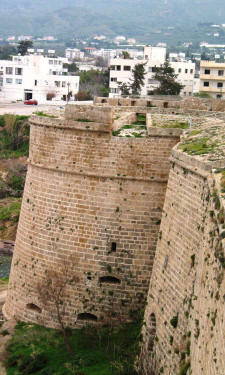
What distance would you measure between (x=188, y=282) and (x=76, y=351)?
5057 mm

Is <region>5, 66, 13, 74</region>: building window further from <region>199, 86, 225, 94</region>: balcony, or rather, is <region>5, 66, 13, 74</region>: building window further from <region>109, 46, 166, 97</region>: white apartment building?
<region>199, 86, 225, 94</region>: balcony

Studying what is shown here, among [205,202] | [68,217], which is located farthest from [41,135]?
[205,202]

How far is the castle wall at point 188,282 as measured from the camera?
1149 cm

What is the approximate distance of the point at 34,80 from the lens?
76.3 m

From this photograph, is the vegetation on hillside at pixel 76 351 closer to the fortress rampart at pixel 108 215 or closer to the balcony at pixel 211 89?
the fortress rampart at pixel 108 215

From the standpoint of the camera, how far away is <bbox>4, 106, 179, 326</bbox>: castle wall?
1880 cm

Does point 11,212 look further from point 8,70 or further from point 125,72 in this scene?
point 8,70

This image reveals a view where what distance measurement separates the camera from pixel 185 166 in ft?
50.9

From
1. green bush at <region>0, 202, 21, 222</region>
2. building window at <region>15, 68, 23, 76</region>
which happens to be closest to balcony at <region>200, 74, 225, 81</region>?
building window at <region>15, 68, 23, 76</region>

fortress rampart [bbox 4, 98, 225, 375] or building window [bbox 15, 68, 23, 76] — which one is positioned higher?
building window [bbox 15, 68, 23, 76]

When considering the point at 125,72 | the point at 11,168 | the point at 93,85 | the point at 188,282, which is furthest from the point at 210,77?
the point at 188,282

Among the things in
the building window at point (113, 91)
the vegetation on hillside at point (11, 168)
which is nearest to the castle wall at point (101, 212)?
the vegetation on hillside at point (11, 168)

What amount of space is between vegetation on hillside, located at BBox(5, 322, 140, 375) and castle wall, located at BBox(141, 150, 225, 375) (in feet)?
3.14

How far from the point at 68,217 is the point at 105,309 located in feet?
8.58
